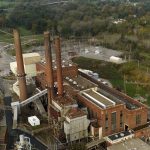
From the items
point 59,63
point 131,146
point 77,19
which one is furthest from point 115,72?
point 77,19

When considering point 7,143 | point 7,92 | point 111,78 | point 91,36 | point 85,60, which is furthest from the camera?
point 91,36

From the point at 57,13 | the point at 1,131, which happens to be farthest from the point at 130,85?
the point at 57,13

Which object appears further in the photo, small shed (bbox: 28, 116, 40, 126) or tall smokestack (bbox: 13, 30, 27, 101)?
tall smokestack (bbox: 13, 30, 27, 101)

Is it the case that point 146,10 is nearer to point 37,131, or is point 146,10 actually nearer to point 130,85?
point 130,85

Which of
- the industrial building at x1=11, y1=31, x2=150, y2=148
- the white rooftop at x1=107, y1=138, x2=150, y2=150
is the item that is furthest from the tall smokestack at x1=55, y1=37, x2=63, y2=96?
the white rooftop at x1=107, y1=138, x2=150, y2=150

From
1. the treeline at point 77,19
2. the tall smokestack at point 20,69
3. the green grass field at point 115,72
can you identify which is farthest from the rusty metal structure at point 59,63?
the treeline at point 77,19

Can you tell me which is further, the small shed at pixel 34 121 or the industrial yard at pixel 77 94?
the small shed at pixel 34 121

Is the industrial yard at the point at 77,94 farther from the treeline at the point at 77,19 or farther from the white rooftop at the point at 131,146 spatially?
the treeline at the point at 77,19

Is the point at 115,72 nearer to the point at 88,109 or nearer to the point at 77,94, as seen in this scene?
the point at 77,94

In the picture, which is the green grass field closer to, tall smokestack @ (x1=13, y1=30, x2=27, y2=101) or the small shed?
tall smokestack @ (x1=13, y1=30, x2=27, y2=101)

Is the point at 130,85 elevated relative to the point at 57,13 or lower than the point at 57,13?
lower

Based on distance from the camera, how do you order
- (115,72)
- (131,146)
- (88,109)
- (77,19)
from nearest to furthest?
(131,146) → (88,109) → (115,72) → (77,19)
